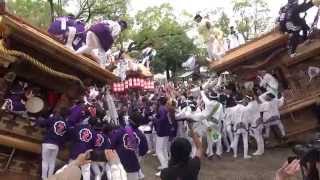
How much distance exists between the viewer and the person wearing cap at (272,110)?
478 inches

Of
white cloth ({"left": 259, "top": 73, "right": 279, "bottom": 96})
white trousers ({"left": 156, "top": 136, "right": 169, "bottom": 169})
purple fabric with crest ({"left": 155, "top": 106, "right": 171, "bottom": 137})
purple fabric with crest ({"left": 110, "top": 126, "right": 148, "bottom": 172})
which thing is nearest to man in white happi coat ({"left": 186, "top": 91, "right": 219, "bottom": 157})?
purple fabric with crest ({"left": 155, "top": 106, "right": 171, "bottom": 137})

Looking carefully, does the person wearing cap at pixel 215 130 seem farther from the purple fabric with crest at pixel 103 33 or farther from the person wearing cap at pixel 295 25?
the purple fabric with crest at pixel 103 33

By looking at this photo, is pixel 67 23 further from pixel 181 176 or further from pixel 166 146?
pixel 181 176

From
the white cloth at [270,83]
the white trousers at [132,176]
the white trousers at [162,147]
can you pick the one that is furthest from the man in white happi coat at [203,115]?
the white trousers at [132,176]

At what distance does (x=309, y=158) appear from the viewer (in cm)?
356

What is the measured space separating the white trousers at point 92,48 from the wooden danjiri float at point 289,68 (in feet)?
12.3

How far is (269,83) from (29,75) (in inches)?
262

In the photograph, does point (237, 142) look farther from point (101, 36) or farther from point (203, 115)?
point (101, 36)

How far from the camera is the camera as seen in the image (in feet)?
11.6

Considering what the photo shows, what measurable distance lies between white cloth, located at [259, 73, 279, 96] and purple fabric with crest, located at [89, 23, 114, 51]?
420 cm

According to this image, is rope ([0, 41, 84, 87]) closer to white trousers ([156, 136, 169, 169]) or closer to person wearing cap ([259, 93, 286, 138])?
white trousers ([156, 136, 169, 169])

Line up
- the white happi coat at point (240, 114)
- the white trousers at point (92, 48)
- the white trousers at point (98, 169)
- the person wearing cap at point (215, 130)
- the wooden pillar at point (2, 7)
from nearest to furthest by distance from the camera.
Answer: the wooden pillar at point (2, 7)
the white trousers at point (98, 169)
the white trousers at point (92, 48)
the white happi coat at point (240, 114)
the person wearing cap at point (215, 130)

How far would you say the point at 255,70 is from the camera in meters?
12.6

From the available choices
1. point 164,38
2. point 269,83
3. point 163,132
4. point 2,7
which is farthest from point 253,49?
point 164,38
